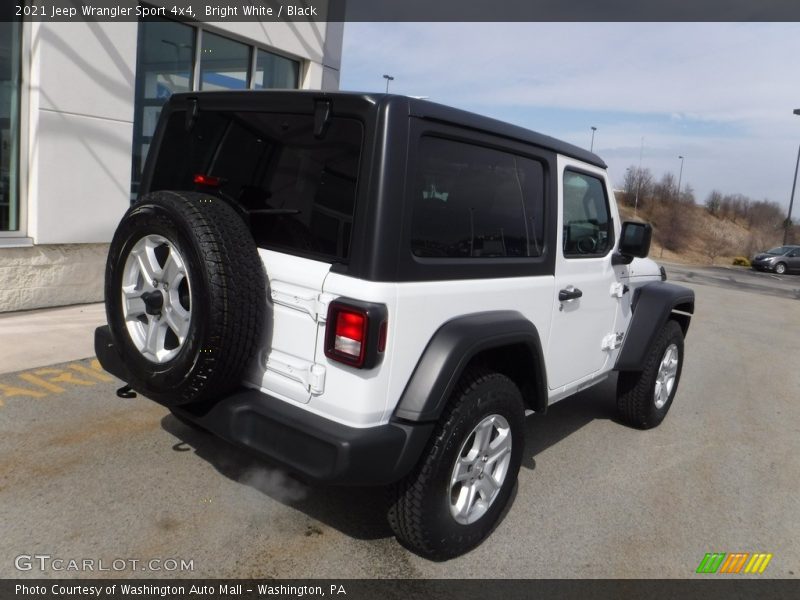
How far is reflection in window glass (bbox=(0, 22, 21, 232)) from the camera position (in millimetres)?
6469

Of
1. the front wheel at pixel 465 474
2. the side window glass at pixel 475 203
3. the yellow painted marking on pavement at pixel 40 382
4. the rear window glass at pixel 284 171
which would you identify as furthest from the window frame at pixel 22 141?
the front wheel at pixel 465 474

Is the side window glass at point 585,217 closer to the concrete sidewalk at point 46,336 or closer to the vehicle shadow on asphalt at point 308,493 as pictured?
the vehicle shadow on asphalt at point 308,493

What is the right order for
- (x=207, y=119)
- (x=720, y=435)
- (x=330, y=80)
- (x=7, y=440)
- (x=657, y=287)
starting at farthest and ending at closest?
(x=330, y=80), (x=720, y=435), (x=657, y=287), (x=7, y=440), (x=207, y=119)

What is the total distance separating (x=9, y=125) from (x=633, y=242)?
5.89 metres

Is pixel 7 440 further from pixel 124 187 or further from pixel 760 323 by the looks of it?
pixel 760 323

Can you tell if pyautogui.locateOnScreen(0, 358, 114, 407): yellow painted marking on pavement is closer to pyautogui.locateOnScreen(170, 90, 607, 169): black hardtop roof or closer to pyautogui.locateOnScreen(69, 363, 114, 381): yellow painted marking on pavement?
pyautogui.locateOnScreen(69, 363, 114, 381): yellow painted marking on pavement

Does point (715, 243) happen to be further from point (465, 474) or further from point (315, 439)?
point (315, 439)

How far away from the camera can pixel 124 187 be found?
739 centimetres

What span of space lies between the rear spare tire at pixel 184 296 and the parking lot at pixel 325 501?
0.70 metres

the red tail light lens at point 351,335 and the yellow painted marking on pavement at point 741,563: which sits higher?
the red tail light lens at point 351,335

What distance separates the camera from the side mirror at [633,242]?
418cm

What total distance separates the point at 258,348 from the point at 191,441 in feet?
4.98

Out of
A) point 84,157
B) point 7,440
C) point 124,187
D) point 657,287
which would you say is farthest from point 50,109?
point 657,287

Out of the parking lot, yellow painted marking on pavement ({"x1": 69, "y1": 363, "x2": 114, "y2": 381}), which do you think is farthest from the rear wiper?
yellow painted marking on pavement ({"x1": 69, "y1": 363, "x2": 114, "y2": 381})
